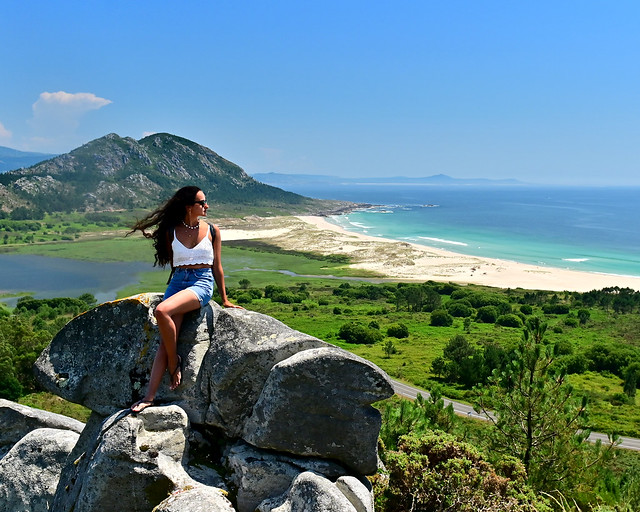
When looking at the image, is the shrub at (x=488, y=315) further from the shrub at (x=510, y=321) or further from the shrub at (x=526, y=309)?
the shrub at (x=526, y=309)

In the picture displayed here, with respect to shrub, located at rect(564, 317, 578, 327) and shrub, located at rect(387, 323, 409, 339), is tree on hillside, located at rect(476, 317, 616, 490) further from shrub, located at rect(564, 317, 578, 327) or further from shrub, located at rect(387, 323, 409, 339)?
shrub, located at rect(564, 317, 578, 327)

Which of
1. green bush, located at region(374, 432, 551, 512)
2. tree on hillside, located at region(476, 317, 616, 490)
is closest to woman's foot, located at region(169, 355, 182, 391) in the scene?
green bush, located at region(374, 432, 551, 512)

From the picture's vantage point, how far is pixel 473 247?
512ft

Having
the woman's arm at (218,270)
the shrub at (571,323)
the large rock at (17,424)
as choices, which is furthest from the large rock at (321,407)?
the shrub at (571,323)

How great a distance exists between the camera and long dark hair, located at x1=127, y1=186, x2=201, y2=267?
946 centimetres

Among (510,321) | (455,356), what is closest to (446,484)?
Result: (455,356)

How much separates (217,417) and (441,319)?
3112 inches

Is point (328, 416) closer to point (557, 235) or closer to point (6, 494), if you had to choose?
point (6, 494)

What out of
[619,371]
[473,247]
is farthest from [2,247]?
[619,371]

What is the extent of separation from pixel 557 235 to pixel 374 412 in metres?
193

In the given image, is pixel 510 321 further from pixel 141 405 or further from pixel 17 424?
pixel 141 405

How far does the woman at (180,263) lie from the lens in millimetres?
8656

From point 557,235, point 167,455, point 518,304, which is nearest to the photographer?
point 167,455

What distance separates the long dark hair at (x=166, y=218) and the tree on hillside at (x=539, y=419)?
30.7ft
